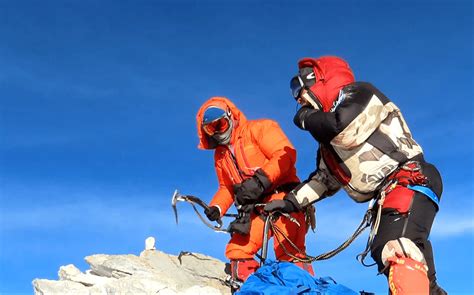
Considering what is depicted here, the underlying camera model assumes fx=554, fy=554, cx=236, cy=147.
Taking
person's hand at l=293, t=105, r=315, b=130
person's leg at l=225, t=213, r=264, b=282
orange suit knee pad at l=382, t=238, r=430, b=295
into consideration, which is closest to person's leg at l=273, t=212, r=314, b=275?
person's leg at l=225, t=213, r=264, b=282

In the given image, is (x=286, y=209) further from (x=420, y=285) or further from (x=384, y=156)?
(x=420, y=285)

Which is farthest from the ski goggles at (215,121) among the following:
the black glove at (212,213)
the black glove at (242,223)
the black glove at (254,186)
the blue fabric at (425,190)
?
the blue fabric at (425,190)

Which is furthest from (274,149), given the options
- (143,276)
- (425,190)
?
(143,276)

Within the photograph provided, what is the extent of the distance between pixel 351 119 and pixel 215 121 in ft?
9.92

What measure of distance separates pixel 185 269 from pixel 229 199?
2282 mm

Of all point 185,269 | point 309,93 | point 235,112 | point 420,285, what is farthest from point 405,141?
point 185,269

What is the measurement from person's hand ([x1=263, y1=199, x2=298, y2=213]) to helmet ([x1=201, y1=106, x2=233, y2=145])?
72.7 inches

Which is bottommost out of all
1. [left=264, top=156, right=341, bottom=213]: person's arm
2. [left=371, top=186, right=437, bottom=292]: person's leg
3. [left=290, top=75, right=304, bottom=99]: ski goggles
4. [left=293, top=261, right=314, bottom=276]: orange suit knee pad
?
[left=371, top=186, right=437, bottom=292]: person's leg

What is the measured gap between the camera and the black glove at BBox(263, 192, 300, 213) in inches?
251

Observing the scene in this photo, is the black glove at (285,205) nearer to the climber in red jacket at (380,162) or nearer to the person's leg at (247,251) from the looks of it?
the climber in red jacket at (380,162)

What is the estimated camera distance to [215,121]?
7941 millimetres

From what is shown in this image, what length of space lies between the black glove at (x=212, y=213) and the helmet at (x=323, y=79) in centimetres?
257

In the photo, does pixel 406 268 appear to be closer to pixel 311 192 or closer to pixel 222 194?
pixel 311 192

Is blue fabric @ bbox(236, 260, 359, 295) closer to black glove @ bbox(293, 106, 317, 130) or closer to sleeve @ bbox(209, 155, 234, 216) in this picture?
black glove @ bbox(293, 106, 317, 130)
